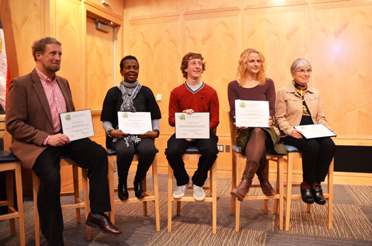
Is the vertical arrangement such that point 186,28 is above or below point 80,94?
above

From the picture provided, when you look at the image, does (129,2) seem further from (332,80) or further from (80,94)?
(332,80)

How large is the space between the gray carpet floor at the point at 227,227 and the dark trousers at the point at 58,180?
334mm

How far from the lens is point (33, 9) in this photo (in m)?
3.24

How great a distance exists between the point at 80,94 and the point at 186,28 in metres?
1.80

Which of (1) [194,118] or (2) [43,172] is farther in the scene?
(1) [194,118]

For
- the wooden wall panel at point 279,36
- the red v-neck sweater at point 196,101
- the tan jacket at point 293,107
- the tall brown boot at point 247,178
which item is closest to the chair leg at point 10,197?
the red v-neck sweater at point 196,101

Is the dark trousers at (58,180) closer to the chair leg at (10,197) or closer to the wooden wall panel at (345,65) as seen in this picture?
the chair leg at (10,197)

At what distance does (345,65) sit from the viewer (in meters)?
3.75

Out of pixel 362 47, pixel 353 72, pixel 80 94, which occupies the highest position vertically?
pixel 362 47

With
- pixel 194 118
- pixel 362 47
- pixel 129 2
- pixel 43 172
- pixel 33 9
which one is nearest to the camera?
pixel 43 172

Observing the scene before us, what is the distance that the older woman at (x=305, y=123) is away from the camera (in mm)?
2430

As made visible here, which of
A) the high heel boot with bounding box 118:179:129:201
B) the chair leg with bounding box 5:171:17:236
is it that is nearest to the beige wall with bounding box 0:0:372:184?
the chair leg with bounding box 5:171:17:236

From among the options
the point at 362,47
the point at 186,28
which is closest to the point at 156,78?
the point at 186,28

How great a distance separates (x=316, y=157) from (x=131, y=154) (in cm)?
153
